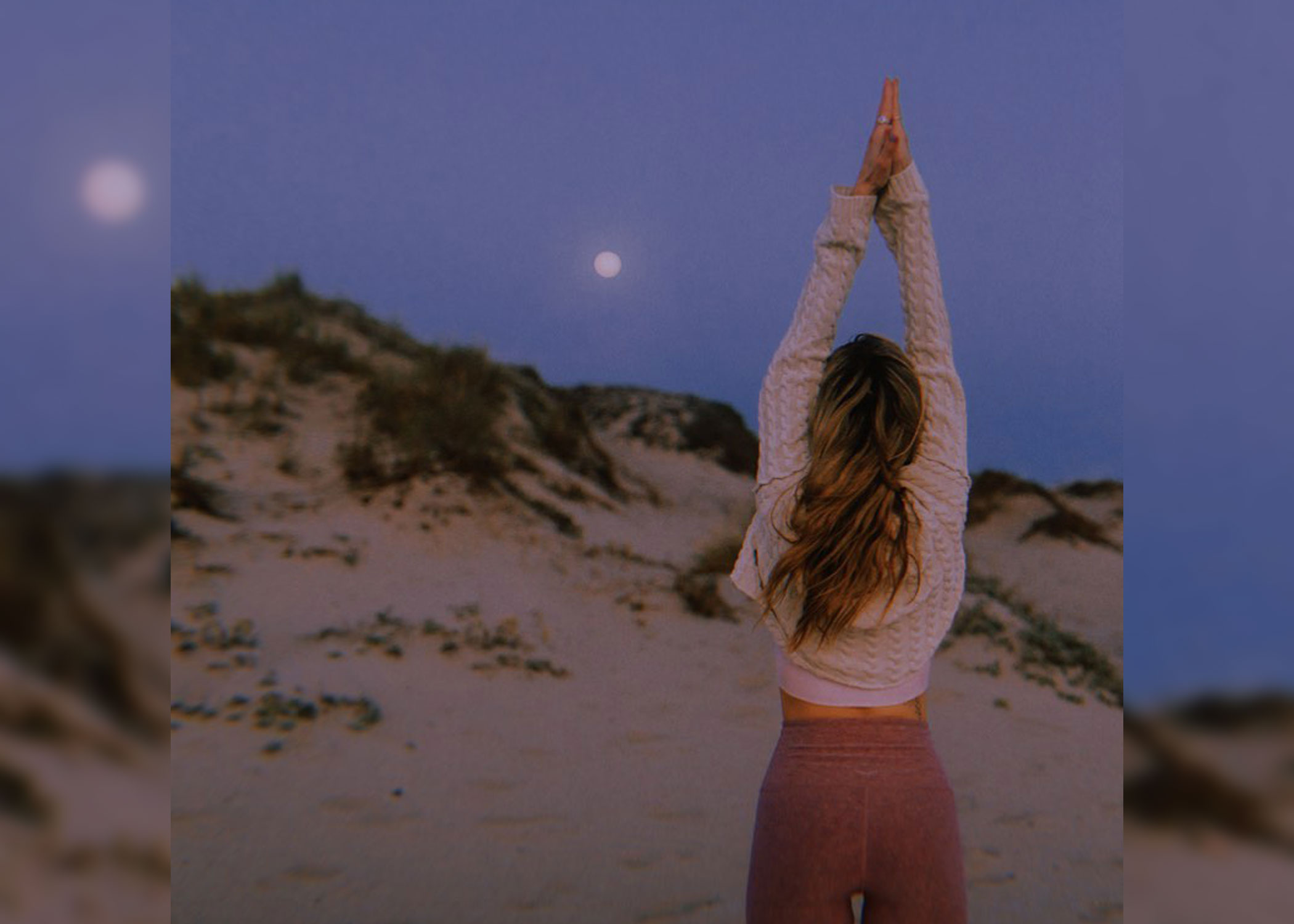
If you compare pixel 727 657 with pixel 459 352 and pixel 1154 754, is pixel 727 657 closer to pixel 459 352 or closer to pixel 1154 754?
pixel 459 352

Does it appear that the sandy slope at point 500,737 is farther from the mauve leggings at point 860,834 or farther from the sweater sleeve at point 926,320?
the sweater sleeve at point 926,320

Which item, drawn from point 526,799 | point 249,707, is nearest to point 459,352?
point 249,707

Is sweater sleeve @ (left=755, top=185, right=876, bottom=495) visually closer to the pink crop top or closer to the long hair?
the long hair

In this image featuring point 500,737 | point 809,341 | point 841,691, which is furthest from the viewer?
point 500,737

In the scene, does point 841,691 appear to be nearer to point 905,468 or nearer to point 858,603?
point 858,603

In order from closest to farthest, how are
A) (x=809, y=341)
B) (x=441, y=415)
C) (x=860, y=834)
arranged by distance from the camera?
(x=860, y=834), (x=809, y=341), (x=441, y=415)

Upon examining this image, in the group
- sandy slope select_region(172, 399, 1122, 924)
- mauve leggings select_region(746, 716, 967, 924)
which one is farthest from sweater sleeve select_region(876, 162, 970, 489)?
sandy slope select_region(172, 399, 1122, 924)

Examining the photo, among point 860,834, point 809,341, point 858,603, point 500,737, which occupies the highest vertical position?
point 809,341

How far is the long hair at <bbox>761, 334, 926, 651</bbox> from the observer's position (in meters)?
1.72

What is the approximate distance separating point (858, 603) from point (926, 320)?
1.77 ft

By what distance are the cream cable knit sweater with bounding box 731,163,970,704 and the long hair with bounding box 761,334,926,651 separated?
26 mm

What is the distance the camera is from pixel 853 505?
173 cm

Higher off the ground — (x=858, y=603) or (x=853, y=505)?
(x=853, y=505)

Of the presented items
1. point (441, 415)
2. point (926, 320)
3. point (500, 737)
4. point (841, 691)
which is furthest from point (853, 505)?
point (441, 415)
